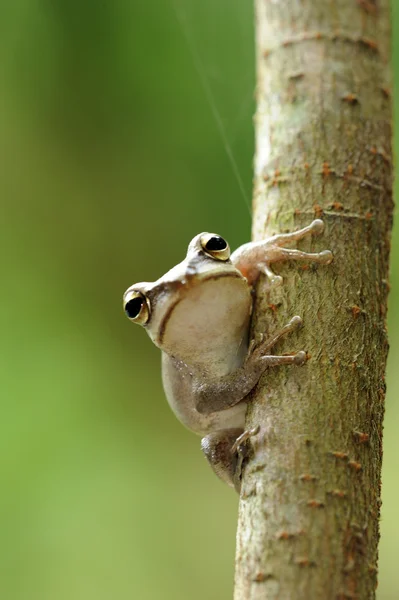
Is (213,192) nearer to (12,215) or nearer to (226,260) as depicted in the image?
(12,215)

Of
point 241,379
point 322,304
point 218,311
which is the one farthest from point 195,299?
point 322,304

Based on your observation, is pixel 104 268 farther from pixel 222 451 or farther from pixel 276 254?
pixel 276 254

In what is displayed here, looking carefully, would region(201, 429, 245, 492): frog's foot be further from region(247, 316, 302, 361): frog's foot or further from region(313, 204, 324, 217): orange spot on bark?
region(313, 204, 324, 217): orange spot on bark

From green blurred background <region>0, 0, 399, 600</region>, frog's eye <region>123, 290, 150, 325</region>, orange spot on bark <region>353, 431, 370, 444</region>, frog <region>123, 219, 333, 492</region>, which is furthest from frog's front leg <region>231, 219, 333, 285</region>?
green blurred background <region>0, 0, 399, 600</region>

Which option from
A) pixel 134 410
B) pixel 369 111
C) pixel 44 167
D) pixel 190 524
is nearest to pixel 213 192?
pixel 44 167

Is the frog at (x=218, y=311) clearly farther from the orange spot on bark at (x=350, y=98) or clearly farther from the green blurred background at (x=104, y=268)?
the green blurred background at (x=104, y=268)

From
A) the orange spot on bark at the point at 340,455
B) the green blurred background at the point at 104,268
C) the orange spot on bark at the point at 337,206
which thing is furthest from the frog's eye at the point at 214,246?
the green blurred background at the point at 104,268
